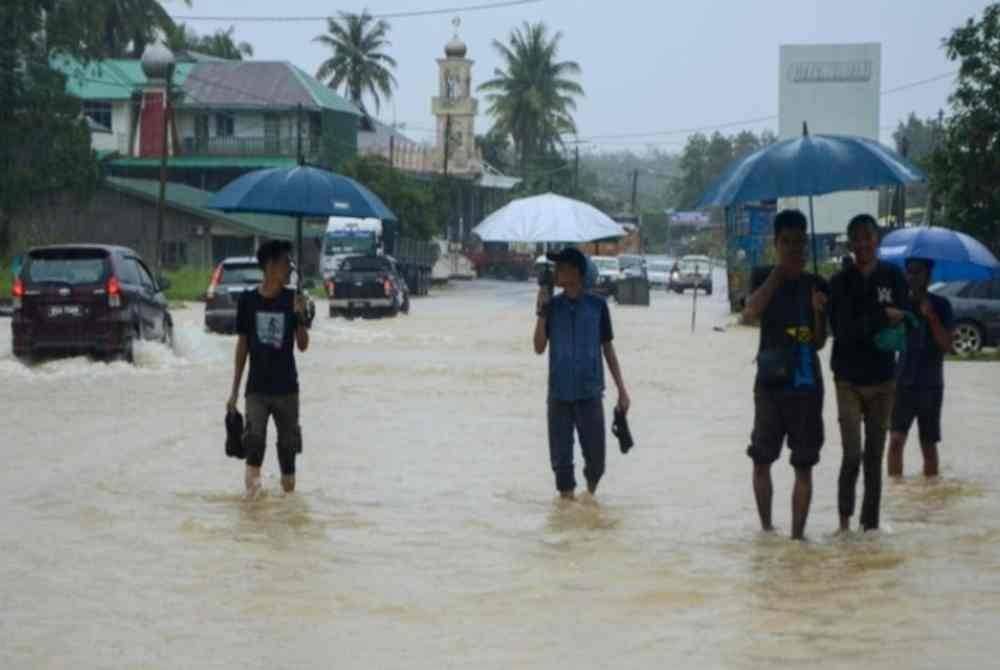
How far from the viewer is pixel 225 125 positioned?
87.1 m

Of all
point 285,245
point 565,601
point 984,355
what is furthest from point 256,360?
point 984,355

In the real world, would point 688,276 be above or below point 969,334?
below

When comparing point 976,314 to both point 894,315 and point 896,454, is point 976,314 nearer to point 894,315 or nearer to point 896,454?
point 896,454

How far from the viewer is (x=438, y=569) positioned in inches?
455

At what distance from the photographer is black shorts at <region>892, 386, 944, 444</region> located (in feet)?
49.4

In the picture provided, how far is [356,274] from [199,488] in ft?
108

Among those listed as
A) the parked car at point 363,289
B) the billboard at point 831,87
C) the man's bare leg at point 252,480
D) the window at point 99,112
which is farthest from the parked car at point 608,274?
the man's bare leg at point 252,480

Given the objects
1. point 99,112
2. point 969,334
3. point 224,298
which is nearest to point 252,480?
point 969,334

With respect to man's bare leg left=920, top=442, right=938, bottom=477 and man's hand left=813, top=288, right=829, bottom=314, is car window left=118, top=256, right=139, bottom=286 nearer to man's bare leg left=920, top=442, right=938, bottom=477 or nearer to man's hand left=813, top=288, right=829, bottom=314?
man's bare leg left=920, top=442, right=938, bottom=477

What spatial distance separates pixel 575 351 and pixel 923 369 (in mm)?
3155

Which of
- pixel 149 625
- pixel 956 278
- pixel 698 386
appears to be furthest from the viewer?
pixel 698 386

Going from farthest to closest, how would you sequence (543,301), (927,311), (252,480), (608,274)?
1. (608,274)
2. (927,311)
3. (252,480)
4. (543,301)

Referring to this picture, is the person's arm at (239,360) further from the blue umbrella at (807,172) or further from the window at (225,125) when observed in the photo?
the window at (225,125)

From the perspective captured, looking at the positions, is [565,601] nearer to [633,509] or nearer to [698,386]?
[633,509]
